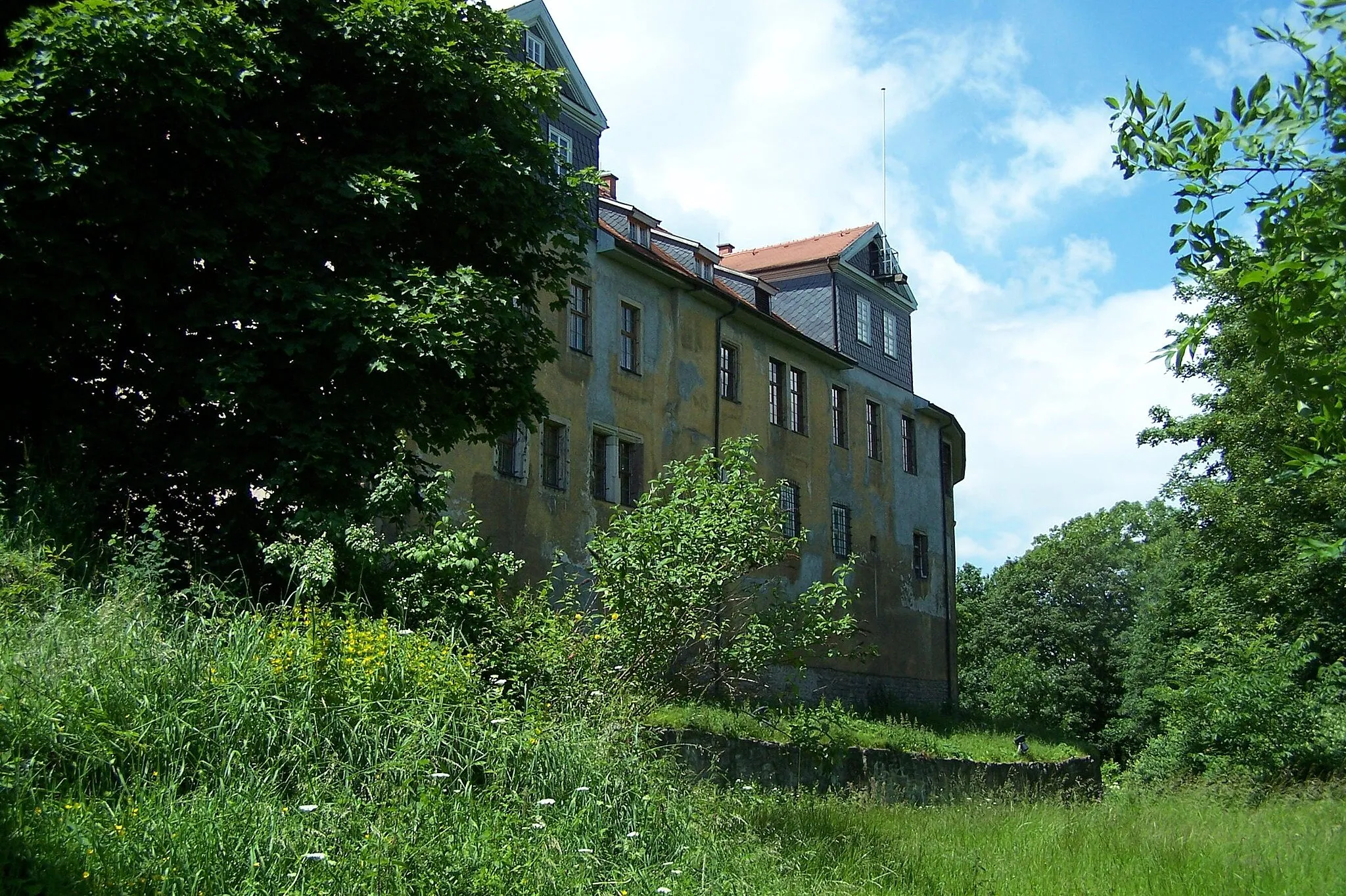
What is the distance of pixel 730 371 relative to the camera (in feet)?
99.3

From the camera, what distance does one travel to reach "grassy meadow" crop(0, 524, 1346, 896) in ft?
21.0

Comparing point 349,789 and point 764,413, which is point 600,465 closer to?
point 764,413

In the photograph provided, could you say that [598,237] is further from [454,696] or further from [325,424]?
[454,696]

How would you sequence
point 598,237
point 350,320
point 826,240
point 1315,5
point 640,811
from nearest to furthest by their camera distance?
1. point 1315,5
2. point 640,811
3. point 350,320
4. point 598,237
5. point 826,240

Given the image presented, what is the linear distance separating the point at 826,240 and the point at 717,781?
2676 centimetres

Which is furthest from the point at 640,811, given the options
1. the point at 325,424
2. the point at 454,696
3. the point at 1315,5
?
the point at 1315,5

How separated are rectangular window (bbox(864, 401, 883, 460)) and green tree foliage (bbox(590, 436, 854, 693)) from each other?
920 inches

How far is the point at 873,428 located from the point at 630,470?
12537 millimetres

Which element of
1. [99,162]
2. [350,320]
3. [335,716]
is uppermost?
[99,162]

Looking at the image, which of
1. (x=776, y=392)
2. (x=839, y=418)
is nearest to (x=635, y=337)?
(x=776, y=392)

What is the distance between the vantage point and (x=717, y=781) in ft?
41.7

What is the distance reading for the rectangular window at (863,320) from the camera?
1430 inches

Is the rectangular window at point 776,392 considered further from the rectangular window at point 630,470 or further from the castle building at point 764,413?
the rectangular window at point 630,470

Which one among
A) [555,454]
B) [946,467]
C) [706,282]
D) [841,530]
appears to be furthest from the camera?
[946,467]
